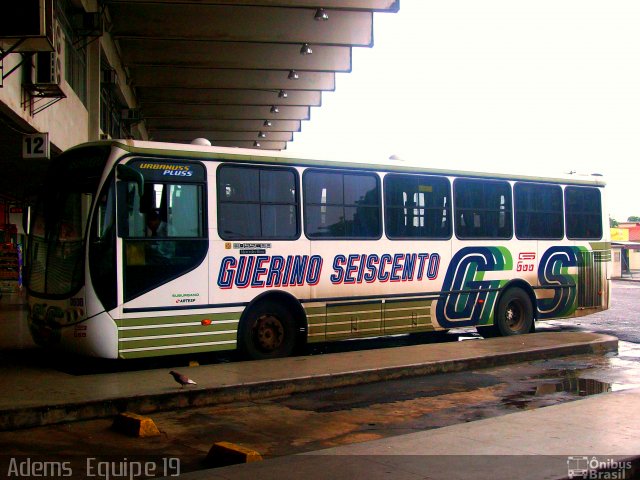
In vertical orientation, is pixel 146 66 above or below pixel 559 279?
above

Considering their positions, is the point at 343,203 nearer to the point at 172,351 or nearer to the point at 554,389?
the point at 172,351

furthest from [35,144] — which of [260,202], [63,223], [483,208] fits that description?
[483,208]

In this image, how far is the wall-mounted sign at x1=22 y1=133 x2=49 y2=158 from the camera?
13438 millimetres

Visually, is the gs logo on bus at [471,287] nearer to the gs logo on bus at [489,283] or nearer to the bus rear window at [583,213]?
the gs logo on bus at [489,283]

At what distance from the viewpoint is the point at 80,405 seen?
25.3 ft

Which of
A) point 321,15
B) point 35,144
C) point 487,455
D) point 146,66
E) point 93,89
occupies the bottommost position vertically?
point 487,455

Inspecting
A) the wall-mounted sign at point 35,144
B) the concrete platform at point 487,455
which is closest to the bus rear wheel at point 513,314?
the concrete platform at point 487,455

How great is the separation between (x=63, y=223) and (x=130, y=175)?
129 centimetres

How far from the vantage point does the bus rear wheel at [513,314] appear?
1432 cm

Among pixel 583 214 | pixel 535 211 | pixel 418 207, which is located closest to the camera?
pixel 418 207

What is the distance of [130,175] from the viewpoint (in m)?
9.70

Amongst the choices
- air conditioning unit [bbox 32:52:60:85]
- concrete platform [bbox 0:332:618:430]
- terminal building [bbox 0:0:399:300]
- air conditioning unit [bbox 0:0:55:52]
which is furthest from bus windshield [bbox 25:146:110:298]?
air conditioning unit [bbox 32:52:60:85]

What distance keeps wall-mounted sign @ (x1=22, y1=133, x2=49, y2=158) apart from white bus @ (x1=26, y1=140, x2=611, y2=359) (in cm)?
302

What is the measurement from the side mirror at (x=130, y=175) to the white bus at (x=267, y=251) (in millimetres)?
18
